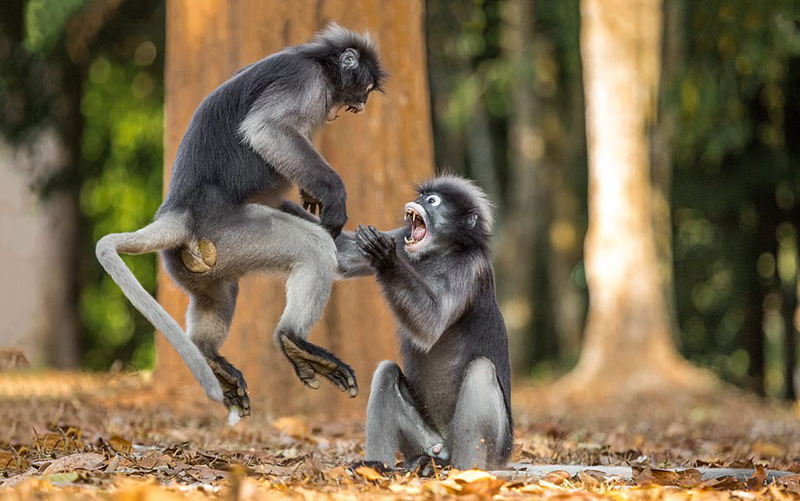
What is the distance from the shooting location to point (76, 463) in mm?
5059

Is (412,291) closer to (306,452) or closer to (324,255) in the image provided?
(324,255)

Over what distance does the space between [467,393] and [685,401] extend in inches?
281

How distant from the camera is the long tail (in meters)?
4.55

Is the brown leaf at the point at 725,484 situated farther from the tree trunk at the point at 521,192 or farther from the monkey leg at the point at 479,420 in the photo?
the tree trunk at the point at 521,192

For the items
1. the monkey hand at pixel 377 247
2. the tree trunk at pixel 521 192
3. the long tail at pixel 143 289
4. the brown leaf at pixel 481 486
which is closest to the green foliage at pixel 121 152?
the tree trunk at pixel 521 192

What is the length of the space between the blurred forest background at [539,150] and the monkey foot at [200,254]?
29.2 feet

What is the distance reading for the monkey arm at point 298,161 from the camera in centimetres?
516

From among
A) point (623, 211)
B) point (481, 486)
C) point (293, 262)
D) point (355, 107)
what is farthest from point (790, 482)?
point (623, 211)

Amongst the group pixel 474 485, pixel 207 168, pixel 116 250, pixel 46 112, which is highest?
pixel 46 112

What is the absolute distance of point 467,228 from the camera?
5.53m

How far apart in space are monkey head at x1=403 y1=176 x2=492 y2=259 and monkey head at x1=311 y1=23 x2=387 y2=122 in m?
0.60

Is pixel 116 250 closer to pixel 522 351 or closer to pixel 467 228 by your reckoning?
pixel 467 228

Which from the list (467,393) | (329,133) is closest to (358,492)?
(467,393)

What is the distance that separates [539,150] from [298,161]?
512 inches
